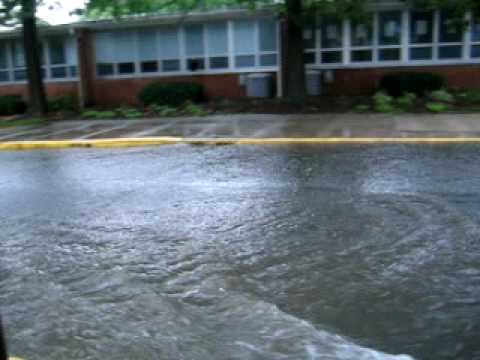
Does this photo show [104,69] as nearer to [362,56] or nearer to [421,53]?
[362,56]

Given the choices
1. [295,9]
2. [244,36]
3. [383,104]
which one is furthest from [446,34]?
[244,36]

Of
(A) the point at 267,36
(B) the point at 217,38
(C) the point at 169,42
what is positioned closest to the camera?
(A) the point at 267,36

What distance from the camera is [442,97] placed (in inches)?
707

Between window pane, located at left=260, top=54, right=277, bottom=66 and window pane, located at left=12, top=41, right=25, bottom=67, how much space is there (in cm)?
1069

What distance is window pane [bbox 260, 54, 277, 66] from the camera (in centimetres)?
2261

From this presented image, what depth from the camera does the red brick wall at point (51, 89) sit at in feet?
81.1

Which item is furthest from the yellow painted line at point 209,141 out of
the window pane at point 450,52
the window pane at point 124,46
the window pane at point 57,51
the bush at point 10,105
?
the window pane at point 57,51

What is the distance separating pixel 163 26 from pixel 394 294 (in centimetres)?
2060

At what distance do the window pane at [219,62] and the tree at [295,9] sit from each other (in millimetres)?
1994

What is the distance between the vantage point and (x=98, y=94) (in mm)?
24844

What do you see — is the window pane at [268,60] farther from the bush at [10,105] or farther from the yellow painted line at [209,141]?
the yellow painted line at [209,141]

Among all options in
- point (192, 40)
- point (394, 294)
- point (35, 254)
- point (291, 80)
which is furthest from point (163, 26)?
point (394, 294)

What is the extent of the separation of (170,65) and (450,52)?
34.3 ft

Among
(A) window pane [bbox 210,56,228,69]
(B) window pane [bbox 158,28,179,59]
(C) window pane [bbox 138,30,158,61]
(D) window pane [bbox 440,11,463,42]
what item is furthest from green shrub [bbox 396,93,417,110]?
(C) window pane [bbox 138,30,158,61]
